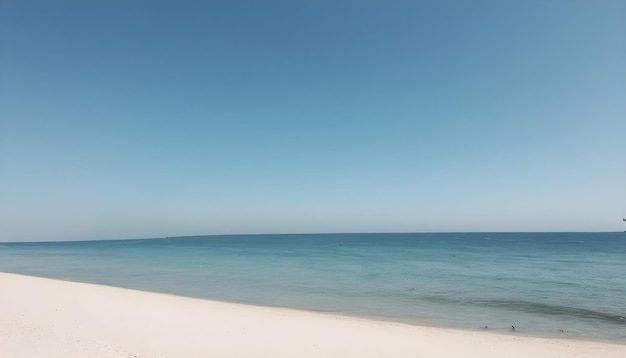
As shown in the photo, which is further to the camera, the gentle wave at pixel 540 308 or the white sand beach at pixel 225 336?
the gentle wave at pixel 540 308

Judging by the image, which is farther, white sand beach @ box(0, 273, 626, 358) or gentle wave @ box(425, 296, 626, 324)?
gentle wave @ box(425, 296, 626, 324)

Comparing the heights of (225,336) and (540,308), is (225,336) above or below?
above

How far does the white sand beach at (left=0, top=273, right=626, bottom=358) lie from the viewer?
8.21 metres

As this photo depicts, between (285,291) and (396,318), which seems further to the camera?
(285,291)

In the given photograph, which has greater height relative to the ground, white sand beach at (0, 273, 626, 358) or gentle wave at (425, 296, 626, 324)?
white sand beach at (0, 273, 626, 358)

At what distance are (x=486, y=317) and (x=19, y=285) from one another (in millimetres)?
24389

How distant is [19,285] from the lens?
58.3ft

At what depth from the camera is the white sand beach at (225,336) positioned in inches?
323

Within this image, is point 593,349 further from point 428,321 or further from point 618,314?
point 618,314

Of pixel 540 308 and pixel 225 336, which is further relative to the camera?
pixel 540 308

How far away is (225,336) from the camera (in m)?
9.40

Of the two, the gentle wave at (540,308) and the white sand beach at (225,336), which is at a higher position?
the white sand beach at (225,336)

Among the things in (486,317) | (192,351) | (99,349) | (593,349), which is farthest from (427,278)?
(99,349)

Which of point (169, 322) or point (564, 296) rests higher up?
point (169, 322)
